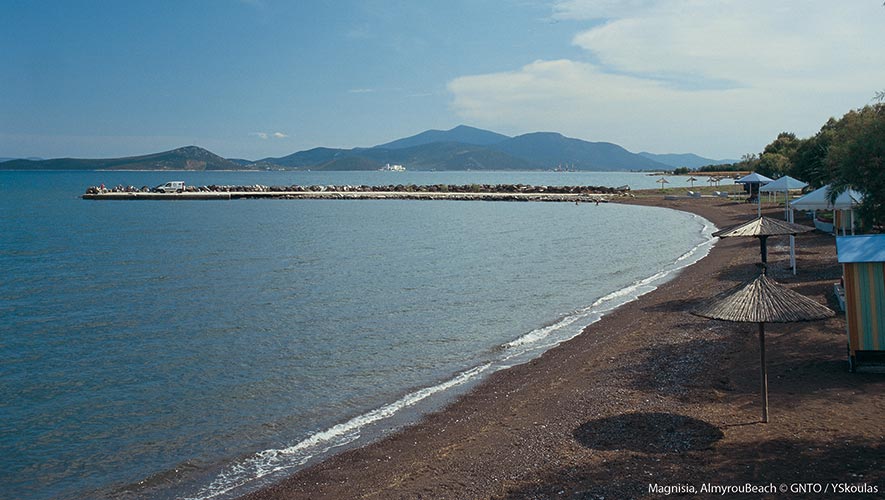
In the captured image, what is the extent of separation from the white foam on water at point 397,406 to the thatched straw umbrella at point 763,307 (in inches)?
243

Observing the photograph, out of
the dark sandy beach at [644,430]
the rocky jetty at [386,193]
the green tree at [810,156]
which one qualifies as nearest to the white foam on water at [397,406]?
the dark sandy beach at [644,430]

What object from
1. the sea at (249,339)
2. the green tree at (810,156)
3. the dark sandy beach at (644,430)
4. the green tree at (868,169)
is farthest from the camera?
the green tree at (810,156)

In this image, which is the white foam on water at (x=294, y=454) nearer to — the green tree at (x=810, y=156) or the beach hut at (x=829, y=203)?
the beach hut at (x=829, y=203)

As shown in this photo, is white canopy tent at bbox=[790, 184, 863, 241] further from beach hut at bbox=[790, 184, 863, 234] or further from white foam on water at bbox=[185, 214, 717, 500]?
white foam on water at bbox=[185, 214, 717, 500]

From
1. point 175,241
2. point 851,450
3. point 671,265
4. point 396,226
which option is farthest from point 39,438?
point 396,226

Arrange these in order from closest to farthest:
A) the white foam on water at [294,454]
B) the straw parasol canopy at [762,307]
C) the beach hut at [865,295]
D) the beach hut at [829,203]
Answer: the straw parasol canopy at [762,307], the white foam on water at [294,454], the beach hut at [865,295], the beach hut at [829,203]

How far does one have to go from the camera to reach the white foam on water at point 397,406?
32.6 ft


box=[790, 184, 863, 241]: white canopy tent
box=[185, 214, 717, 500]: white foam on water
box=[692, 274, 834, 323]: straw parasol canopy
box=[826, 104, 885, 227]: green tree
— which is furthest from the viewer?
box=[790, 184, 863, 241]: white canopy tent

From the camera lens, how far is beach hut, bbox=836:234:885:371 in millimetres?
10520

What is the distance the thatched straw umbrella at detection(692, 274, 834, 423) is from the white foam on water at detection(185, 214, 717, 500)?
6.17 m

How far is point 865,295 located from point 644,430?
4.44 meters

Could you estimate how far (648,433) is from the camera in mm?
9594

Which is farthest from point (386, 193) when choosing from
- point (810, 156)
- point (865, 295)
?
point (865, 295)

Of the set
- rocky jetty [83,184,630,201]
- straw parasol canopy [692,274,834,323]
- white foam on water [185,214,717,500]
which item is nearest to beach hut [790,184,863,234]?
white foam on water [185,214,717,500]
